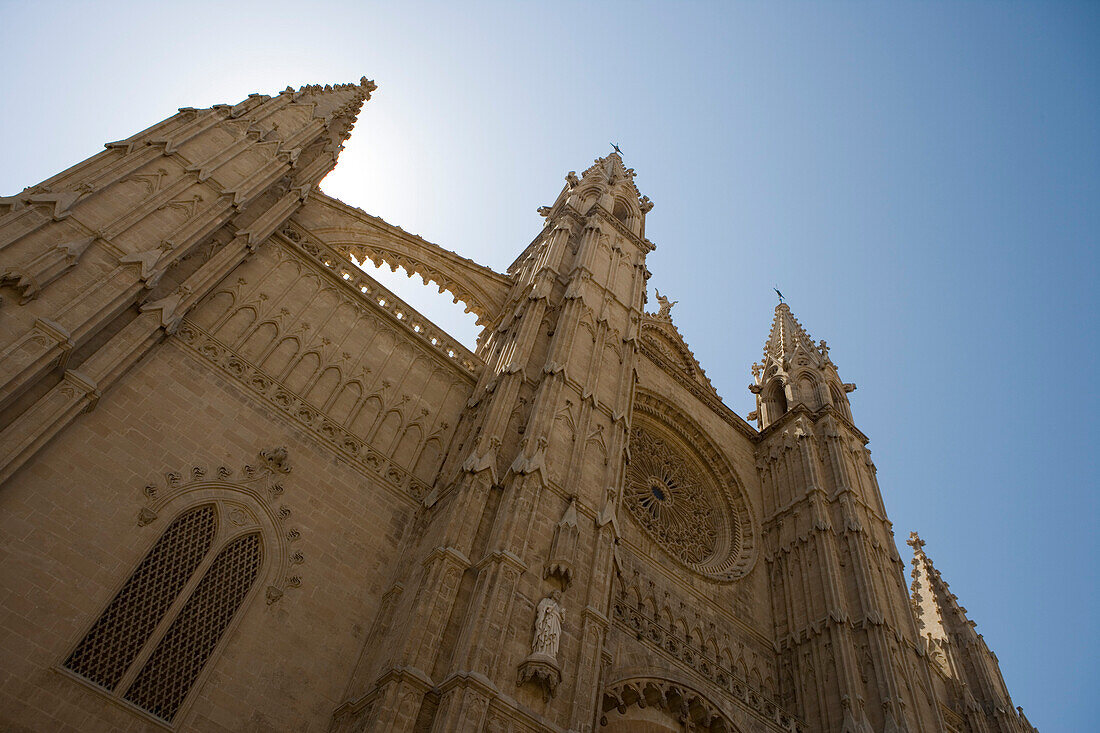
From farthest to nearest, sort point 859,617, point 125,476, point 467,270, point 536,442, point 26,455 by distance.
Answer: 1. point 467,270
2. point 859,617
3. point 536,442
4. point 125,476
5. point 26,455

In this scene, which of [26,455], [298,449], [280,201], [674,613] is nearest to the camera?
[26,455]

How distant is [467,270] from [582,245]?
2.99 meters

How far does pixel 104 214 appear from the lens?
36.4ft

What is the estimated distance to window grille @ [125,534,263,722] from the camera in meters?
9.00

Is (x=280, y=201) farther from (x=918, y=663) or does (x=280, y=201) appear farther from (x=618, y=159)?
(x=918, y=663)

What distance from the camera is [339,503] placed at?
472 inches

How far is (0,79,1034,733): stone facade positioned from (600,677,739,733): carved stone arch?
0.05 m

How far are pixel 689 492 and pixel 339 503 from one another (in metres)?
11.1

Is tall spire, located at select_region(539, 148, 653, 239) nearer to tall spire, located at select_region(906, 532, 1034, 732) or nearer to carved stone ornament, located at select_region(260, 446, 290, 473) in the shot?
carved stone ornament, located at select_region(260, 446, 290, 473)

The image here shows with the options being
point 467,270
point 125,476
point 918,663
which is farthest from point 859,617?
point 125,476

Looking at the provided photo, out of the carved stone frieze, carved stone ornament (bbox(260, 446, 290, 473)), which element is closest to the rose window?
the carved stone frieze

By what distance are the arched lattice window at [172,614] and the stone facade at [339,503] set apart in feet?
0.10

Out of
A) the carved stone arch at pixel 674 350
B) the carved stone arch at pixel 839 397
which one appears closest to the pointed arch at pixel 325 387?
the carved stone arch at pixel 674 350

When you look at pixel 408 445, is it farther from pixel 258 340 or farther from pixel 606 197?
pixel 606 197
